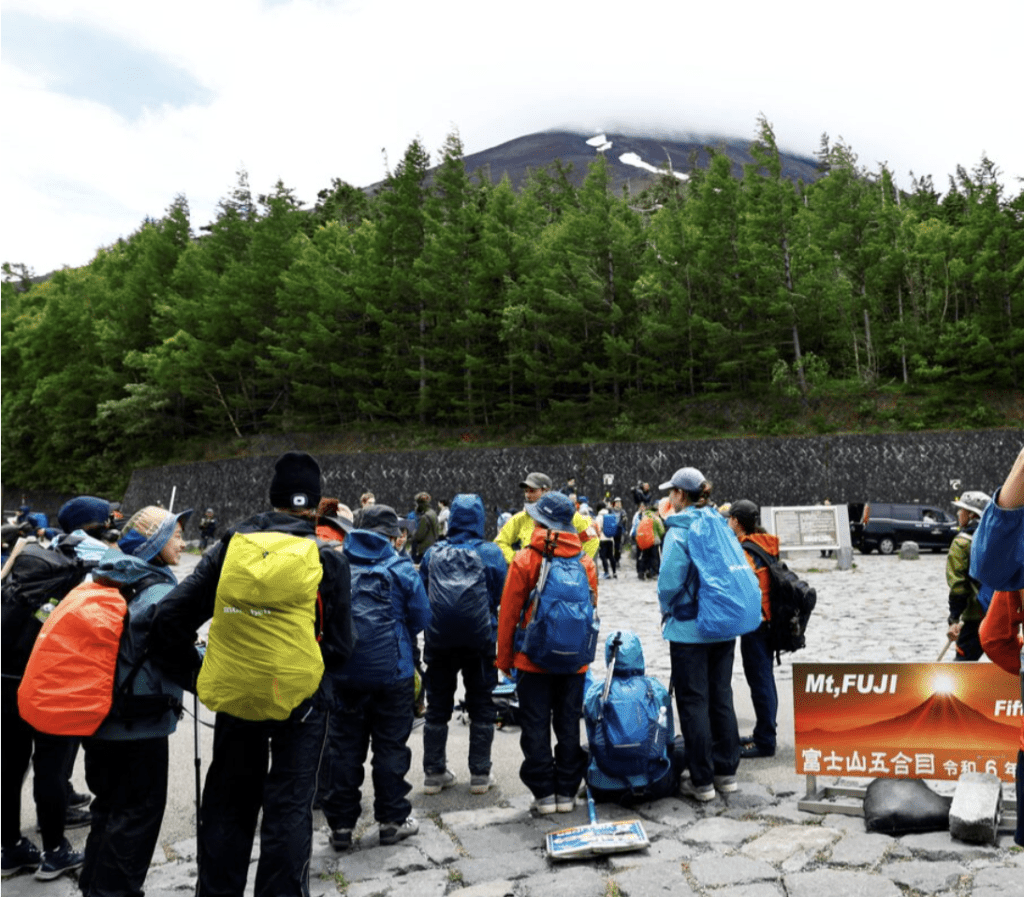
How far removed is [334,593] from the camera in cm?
423

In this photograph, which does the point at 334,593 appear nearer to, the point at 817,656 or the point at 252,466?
the point at 817,656

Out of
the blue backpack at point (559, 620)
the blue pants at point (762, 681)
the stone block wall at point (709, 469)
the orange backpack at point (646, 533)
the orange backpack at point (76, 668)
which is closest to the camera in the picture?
the orange backpack at point (76, 668)

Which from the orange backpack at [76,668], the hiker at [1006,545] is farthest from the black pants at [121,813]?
the hiker at [1006,545]

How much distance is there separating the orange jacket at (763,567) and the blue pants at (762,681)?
12 centimetres

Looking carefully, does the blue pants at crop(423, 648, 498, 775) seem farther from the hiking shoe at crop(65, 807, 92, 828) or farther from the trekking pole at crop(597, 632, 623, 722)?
the hiking shoe at crop(65, 807, 92, 828)

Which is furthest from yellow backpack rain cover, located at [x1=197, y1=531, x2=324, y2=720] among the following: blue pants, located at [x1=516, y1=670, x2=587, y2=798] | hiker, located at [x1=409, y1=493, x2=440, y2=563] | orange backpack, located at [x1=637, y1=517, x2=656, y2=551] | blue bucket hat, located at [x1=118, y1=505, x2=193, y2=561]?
orange backpack, located at [x1=637, y1=517, x2=656, y2=551]

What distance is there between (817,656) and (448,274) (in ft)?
115

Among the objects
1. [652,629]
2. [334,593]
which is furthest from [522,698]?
[652,629]

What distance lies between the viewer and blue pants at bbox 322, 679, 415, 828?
5.32m

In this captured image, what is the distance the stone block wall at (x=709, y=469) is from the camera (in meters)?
35.8

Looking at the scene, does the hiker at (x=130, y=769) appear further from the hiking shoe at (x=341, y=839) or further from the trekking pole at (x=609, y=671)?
the trekking pole at (x=609, y=671)

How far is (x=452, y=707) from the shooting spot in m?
6.48

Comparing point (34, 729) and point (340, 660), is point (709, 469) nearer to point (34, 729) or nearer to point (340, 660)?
Answer: point (34, 729)

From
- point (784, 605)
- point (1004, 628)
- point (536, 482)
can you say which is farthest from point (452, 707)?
point (1004, 628)
